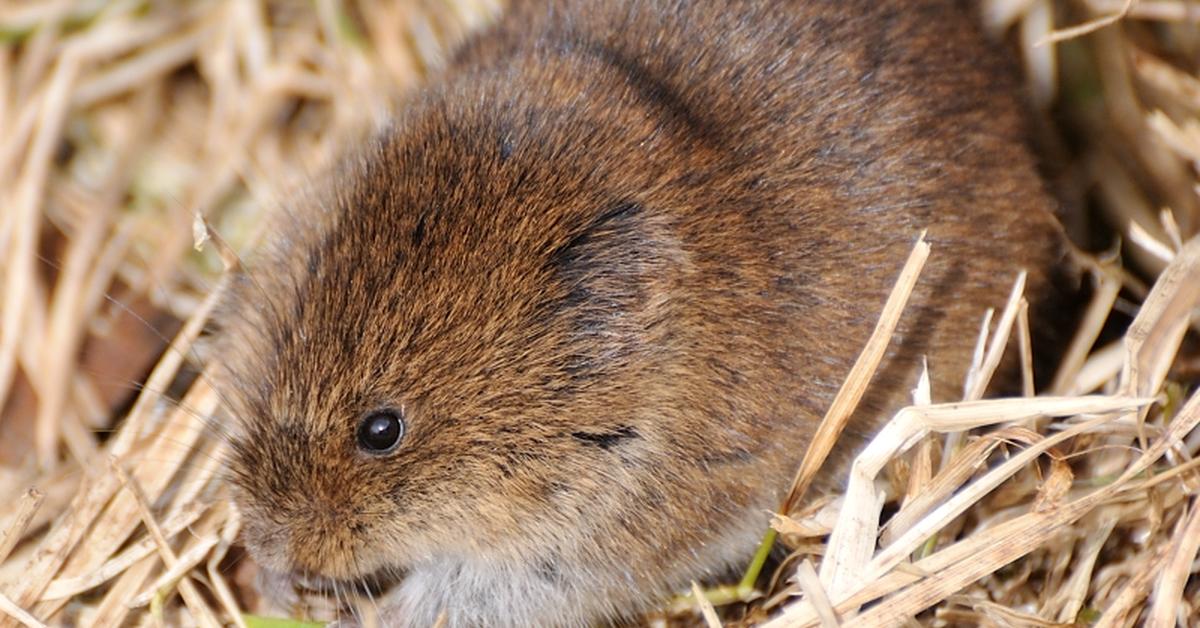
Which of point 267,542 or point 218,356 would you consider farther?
point 218,356

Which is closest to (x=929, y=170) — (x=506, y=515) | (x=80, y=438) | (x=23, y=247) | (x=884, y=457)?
(x=884, y=457)

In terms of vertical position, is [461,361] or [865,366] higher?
[461,361]

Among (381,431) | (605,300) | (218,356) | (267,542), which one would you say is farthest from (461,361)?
(218,356)

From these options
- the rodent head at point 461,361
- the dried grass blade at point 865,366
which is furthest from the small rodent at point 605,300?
the dried grass blade at point 865,366

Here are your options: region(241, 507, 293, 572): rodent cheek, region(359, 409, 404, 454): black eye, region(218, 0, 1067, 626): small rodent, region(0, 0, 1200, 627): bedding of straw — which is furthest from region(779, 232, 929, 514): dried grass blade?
region(241, 507, 293, 572): rodent cheek

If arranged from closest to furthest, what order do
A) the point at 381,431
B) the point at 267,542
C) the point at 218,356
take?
the point at 381,431 < the point at 267,542 < the point at 218,356

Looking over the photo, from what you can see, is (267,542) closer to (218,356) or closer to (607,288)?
(218,356)

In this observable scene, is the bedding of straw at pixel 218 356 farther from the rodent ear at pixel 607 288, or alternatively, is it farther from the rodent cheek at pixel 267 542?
the rodent ear at pixel 607 288
